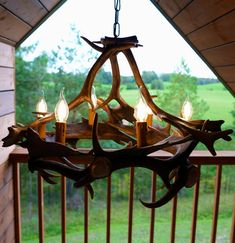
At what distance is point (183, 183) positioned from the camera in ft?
2.87

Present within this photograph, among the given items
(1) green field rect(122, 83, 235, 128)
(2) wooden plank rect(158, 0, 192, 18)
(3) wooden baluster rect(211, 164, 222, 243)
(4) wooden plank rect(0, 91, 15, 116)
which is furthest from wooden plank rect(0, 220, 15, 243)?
(2) wooden plank rect(158, 0, 192, 18)

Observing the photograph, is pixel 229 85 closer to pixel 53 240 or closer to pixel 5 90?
pixel 5 90

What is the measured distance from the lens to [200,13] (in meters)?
1.53

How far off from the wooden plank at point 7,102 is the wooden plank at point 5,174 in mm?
353

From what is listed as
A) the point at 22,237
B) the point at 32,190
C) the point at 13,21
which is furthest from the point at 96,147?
the point at 22,237

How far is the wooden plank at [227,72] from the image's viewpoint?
6.13ft

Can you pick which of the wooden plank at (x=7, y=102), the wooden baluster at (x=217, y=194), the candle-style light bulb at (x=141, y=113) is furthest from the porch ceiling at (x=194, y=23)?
the candle-style light bulb at (x=141, y=113)

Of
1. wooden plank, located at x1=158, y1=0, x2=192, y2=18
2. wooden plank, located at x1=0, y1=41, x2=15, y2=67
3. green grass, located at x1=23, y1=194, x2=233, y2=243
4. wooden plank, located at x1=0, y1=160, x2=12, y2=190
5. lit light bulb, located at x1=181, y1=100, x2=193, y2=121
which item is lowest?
green grass, located at x1=23, y1=194, x2=233, y2=243

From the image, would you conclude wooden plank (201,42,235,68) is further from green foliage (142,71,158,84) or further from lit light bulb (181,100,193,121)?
lit light bulb (181,100,193,121)

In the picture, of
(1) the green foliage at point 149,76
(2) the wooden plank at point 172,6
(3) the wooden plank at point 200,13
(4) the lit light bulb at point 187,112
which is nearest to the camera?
(4) the lit light bulb at point 187,112

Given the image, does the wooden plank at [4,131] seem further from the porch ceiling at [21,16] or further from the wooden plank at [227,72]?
the wooden plank at [227,72]

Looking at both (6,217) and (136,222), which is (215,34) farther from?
(6,217)

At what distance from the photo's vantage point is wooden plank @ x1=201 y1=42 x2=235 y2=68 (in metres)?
1.66

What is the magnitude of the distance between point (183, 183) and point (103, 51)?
60 cm
